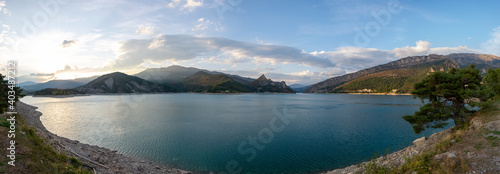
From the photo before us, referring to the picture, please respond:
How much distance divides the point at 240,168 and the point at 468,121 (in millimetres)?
24049

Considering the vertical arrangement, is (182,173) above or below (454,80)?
below

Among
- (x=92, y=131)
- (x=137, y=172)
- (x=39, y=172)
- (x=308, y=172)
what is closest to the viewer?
(x=39, y=172)

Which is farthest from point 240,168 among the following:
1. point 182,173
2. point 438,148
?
point 438,148

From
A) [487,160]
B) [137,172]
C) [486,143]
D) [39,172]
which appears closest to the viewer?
[39,172]

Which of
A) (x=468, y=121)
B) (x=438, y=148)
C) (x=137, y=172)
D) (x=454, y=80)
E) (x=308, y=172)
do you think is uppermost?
(x=454, y=80)

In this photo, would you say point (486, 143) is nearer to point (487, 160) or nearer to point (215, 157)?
point (487, 160)

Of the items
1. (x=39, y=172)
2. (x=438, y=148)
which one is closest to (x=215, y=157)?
(x=39, y=172)

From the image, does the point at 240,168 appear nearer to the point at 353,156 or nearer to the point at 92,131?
the point at 353,156

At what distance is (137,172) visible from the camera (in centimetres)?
1720

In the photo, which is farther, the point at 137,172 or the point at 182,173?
the point at 182,173

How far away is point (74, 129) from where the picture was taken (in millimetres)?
41344

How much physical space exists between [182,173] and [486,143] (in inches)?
977

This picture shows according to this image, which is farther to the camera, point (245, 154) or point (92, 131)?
point (92, 131)

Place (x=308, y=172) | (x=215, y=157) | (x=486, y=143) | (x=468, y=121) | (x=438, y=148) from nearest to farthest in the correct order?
(x=486, y=143), (x=438, y=148), (x=468, y=121), (x=308, y=172), (x=215, y=157)
